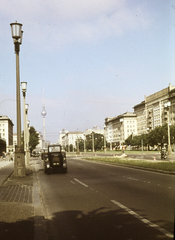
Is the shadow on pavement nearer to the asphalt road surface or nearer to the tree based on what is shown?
the asphalt road surface

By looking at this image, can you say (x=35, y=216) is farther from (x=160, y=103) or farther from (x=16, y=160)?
(x=160, y=103)

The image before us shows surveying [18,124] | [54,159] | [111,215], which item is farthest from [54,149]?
[111,215]

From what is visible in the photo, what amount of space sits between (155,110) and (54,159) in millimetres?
121191

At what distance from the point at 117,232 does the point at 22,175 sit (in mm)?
Result: 12777

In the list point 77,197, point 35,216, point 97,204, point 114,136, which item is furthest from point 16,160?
point 114,136

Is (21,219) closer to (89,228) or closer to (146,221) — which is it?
(89,228)

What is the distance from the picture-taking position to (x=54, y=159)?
2291 cm

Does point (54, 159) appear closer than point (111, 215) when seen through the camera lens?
No

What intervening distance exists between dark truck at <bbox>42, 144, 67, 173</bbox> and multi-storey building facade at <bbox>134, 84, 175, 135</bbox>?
93.1 m

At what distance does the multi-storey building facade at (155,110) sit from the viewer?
12056 centimetres

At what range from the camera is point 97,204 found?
905 cm

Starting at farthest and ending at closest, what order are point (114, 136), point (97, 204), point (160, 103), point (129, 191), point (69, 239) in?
point (114, 136) → point (160, 103) → point (129, 191) → point (97, 204) → point (69, 239)

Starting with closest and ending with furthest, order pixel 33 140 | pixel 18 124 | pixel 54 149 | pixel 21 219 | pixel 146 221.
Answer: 1. pixel 146 221
2. pixel 21 219
3. pixel 18 124
4. pixel 54 149
5. pixel 33 140

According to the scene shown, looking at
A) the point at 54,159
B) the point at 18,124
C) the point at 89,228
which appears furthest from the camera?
the point at 54,159
